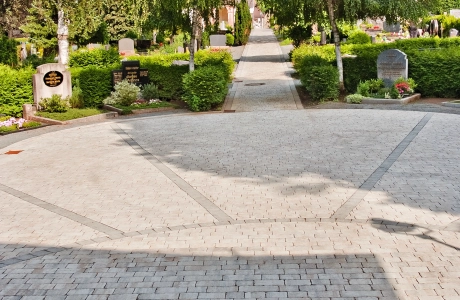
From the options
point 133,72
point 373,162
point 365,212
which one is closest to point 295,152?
point 373,162

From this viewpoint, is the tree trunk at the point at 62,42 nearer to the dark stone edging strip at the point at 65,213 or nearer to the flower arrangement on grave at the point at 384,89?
the flower arrangement on grave at the point at 384,89

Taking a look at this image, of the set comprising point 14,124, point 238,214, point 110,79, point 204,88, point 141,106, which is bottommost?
point 238,214

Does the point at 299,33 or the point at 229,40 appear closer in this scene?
the point at 299,33

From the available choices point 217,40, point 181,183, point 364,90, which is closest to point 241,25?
point 217,40

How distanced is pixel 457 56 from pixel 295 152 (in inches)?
381

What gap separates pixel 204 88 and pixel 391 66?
633cm

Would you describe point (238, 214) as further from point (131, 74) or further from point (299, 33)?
point (299, 33)

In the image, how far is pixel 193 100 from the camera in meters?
20.6

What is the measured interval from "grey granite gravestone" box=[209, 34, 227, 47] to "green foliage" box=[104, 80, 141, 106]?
2797 cm

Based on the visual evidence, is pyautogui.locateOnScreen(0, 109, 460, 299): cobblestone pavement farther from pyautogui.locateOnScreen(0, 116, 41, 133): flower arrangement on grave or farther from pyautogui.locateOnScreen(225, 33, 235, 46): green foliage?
pyautogui.locateOnScreen(225, 33, 235, 46): green foliage

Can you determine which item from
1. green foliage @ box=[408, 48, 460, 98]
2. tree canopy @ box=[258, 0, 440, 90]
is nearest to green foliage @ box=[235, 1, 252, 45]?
tree canopy @ box=[258, 0, 440, 90]

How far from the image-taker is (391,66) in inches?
Result: 845

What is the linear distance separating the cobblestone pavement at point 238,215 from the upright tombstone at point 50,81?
5.10 meters

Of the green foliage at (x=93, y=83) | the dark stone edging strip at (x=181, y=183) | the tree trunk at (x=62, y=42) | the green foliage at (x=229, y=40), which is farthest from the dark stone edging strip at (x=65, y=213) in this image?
the green foliage at (x=229, y=40)
